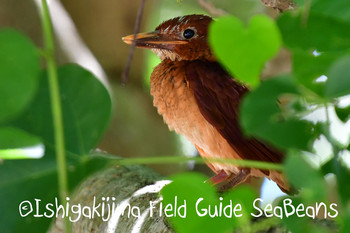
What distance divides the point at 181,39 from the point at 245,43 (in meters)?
1.57

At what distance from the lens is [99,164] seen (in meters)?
0.80

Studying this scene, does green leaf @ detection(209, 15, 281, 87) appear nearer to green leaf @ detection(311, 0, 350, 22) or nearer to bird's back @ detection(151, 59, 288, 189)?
green leaf @ detection(311, 0, 350, 22)

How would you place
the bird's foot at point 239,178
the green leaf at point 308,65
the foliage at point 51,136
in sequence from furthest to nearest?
the bird's foot at point 239,178, the foliage at point 51,136, the green leaf at point 308,65

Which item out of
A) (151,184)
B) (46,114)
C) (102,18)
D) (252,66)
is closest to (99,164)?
(46,114)

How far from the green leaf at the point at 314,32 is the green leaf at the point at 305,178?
15 centimetres

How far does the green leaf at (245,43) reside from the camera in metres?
0.62

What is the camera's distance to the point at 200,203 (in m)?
0.69

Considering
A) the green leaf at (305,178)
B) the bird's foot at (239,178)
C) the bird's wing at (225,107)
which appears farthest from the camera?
the bird's foot at (239,178)

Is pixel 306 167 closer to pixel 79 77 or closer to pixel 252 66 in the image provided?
pixel 252 66

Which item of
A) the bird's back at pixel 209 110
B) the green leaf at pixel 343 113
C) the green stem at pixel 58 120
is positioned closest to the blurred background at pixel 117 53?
the bird's back at pixel 209 110

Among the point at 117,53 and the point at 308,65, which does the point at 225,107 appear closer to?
the point at 308,65

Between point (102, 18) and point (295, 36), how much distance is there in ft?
11.2

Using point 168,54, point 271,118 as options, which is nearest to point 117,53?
point 168,54

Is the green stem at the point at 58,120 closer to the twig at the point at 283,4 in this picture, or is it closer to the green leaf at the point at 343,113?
the green leaf at the point at 343,113
